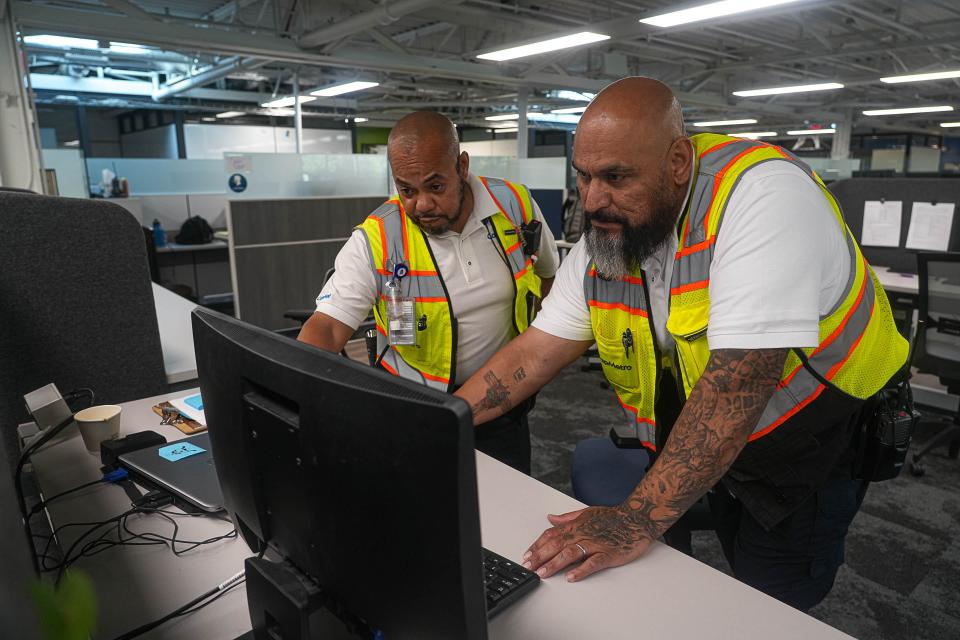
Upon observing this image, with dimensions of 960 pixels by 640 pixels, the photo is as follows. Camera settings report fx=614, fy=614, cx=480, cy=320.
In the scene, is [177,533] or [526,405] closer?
[177,533]

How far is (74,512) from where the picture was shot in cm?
104

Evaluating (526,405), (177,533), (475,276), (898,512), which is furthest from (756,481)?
(898,512)

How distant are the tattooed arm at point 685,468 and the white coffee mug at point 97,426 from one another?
899 millimetres

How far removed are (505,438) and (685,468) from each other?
739 millimetres

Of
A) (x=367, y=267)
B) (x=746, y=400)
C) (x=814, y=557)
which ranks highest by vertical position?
(x=367, y=267)

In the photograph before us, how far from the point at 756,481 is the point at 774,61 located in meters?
7.62

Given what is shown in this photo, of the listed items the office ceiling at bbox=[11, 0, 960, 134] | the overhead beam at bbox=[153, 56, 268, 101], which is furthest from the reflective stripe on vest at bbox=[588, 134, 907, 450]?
the overhead beam at bbox=[153, 56, 268, 101]

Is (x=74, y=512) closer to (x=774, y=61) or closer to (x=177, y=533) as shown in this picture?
(x=177, y=533)

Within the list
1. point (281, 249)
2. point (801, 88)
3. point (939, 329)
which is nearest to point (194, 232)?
point (281, 249)

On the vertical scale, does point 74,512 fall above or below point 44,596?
below

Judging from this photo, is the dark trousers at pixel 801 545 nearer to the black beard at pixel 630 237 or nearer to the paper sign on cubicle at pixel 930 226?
the black beard at pixel 630 237

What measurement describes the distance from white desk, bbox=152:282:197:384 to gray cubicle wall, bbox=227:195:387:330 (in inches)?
88.3

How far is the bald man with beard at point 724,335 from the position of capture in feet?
2.84

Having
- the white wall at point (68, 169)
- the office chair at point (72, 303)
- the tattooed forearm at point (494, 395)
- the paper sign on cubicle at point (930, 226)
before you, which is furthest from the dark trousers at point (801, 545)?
the white wall at point (68, 169)
